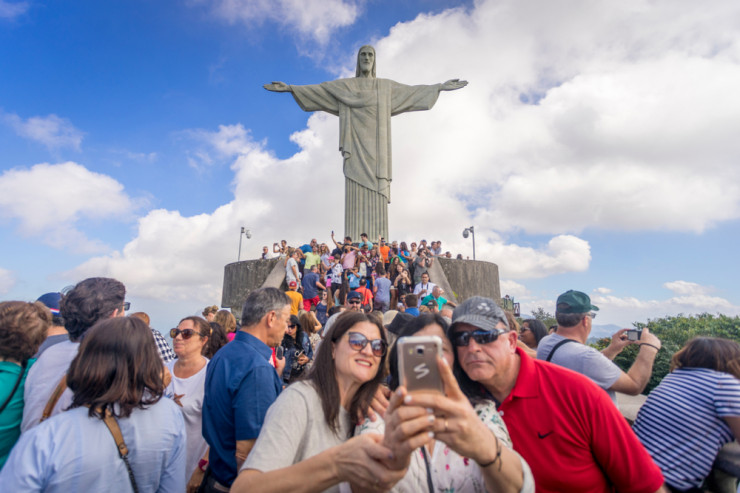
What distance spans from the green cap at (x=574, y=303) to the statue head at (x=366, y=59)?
1317 centimetres

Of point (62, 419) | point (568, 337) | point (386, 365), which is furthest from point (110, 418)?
point (568, 337)

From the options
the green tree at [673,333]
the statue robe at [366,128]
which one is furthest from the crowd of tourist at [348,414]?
the statue robe at [366,128]

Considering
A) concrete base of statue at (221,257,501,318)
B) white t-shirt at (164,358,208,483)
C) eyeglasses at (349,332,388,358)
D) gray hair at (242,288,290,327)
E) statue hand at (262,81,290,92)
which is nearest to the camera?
eyeglasses at (349,332,388,358)

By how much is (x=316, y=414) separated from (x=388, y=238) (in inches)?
471

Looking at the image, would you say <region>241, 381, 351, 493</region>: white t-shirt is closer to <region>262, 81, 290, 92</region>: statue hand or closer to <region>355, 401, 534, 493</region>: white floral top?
<region>355, 401, 534, 493</region>: white floral top

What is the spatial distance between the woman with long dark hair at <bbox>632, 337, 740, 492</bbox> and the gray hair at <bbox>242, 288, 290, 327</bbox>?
226 cm

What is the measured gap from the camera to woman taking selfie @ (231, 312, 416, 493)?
1335 millimetres

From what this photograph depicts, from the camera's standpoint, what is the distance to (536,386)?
6.23 feet

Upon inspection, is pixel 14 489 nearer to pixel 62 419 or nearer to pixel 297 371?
pixel 62 419

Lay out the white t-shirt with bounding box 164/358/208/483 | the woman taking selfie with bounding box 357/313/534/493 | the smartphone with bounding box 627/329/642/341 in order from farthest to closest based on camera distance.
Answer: the smartphone with bounding box 627/329/642/341, the white t-shirt with bounding box 164/358/208/483, the woman taking selfie with bounding box 357/313/534/493

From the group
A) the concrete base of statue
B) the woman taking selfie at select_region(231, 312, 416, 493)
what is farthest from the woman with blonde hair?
the concrete base of statue

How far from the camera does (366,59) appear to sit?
1441cm

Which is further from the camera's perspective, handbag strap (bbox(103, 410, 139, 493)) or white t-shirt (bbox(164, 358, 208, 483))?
white t-shirt (bbox(164, 358, 208, 483))

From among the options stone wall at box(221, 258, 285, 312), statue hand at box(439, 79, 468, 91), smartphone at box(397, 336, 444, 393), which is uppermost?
statue hand at box(439, 79, 468, 91)
